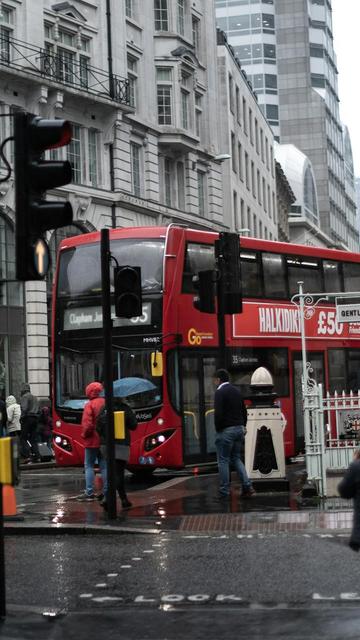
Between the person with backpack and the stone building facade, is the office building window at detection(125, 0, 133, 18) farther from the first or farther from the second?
the person with backpack

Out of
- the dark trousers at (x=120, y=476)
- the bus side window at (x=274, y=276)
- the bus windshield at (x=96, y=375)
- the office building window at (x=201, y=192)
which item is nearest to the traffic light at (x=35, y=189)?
the dark trousers at (x=120, y=476)

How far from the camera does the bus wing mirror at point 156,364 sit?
1945 cm

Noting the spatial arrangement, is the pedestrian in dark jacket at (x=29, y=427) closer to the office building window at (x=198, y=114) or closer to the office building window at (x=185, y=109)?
the office building window at (x=185, y=109)

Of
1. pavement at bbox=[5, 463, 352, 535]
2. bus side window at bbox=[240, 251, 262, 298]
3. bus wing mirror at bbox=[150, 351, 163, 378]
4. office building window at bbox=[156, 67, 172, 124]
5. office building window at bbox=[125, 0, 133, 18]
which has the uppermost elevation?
office building window at bbox=[125, 0, 133, 18]

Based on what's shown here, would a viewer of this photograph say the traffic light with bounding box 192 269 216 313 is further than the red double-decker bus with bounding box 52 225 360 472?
No

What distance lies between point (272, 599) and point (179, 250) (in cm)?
1186

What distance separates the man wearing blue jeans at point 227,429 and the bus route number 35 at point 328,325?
785cm

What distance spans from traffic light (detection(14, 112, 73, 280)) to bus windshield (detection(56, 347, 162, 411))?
1128cm

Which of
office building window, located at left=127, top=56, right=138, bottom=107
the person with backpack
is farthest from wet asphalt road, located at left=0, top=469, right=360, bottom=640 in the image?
office building window, located at left=127, top=56, right=138, bottom=107

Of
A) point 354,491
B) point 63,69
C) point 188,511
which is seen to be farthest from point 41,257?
point 63,69

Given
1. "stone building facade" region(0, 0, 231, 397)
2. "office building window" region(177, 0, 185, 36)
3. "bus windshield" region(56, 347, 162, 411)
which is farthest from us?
"office building window" region(177, 0, 185, 36)

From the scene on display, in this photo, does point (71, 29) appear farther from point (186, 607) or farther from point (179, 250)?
point (186, 607)

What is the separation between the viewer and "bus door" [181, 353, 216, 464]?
2003 cm

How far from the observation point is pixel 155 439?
19.5 meters
